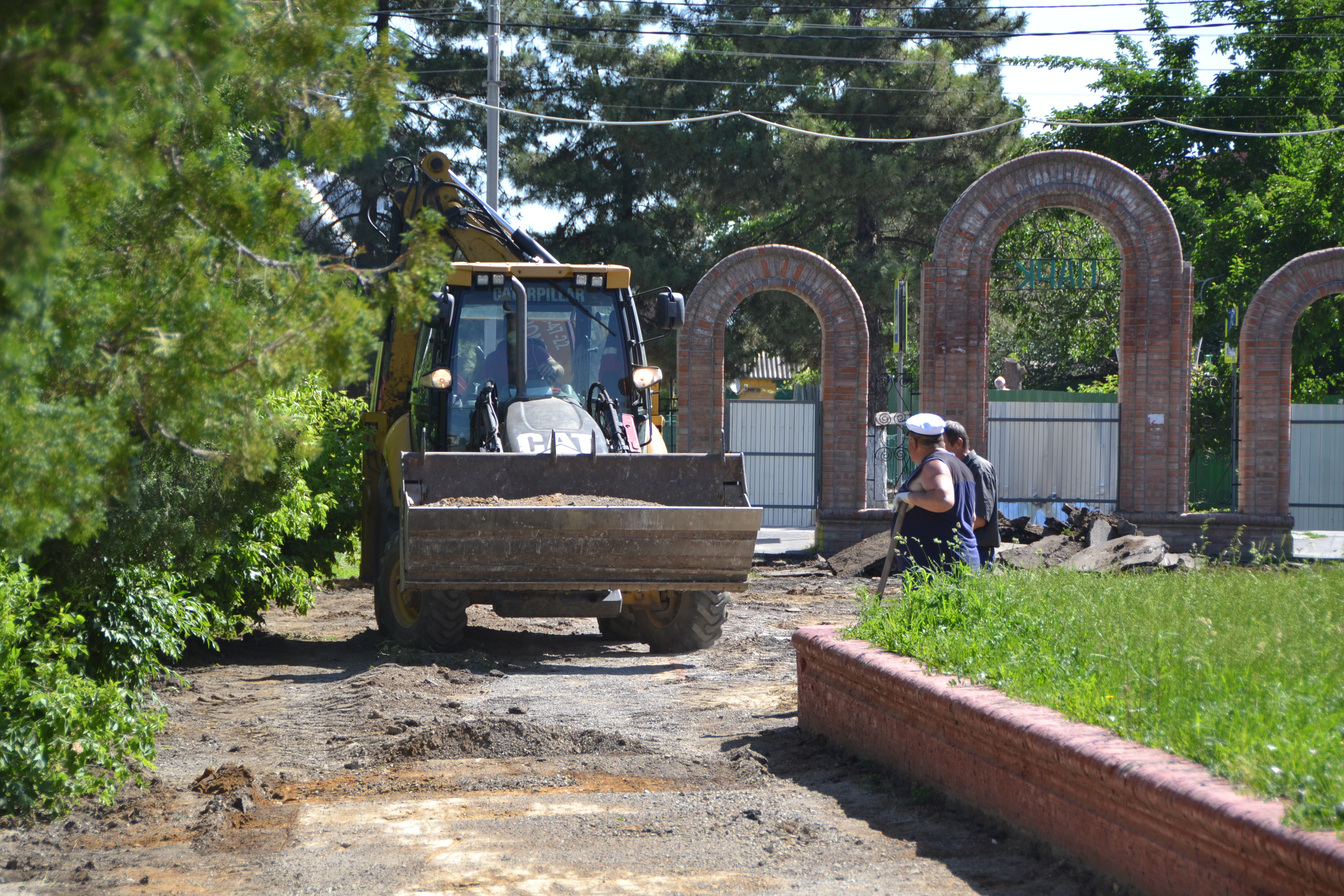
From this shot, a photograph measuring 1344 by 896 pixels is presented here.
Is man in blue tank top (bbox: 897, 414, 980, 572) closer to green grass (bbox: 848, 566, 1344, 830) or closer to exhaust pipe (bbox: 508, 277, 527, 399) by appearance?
green grass (bbox: 848, 566, 1344, 830)

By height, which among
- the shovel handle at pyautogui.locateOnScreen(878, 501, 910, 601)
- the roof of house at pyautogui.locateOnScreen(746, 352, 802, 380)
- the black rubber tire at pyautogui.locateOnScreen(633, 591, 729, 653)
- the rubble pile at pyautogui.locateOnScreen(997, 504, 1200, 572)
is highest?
the roof of house at pyautogui.locateOnScreen(746, 352, 802, 380)

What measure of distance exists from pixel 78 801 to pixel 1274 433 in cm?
1610

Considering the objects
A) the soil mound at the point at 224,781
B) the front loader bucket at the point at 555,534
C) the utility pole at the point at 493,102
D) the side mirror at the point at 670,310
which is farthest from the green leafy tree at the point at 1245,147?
the soil mound at the point at 224,781

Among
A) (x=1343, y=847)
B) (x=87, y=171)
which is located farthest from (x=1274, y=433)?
(x=87, y=171)

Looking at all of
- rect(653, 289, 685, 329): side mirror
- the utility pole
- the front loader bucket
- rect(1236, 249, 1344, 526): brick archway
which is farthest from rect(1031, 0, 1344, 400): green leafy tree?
the front loader bucket

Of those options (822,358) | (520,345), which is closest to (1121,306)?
(822,358)

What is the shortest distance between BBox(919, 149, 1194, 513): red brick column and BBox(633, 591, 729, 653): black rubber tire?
7.71 meters

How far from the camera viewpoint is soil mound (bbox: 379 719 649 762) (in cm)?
686

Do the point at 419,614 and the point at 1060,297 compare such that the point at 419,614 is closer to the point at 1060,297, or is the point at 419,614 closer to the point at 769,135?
the point at 769,135

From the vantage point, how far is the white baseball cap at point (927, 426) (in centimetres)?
777

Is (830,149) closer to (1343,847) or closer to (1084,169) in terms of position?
(1084,169)

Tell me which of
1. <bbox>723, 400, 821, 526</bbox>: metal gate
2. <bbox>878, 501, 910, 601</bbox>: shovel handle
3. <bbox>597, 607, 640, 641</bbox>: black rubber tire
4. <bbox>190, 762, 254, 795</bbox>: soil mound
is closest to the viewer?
<bbox>190, 762, 254, 795</bbox>: soil mound

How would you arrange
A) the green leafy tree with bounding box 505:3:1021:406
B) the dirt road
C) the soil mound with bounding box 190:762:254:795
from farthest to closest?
the green leafy tree with bounding box 505:3:1021:406 → the soil mound with bounding box 190:762:254:795 → the dirt road

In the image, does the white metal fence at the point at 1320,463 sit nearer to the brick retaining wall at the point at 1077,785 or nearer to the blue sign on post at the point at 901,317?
the blue sign on post at the point at 901,317
